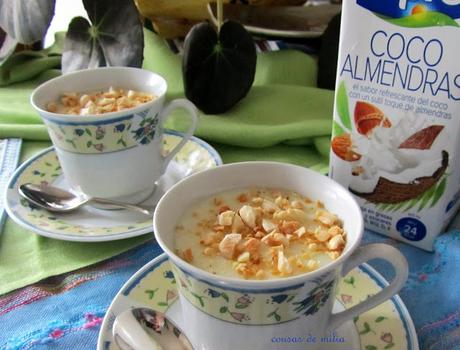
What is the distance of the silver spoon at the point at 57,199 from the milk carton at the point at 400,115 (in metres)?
0.27

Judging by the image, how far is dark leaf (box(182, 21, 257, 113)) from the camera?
0.82 m

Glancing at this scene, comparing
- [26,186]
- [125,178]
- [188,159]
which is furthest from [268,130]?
[26,186]

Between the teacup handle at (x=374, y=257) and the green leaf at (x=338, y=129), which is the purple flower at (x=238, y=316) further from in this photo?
the green leaf at (x=338, y=129)

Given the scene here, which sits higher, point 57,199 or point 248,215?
point 248,215

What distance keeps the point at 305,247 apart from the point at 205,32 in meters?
0.48

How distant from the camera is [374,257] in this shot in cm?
41

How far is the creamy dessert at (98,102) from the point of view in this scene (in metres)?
0.66

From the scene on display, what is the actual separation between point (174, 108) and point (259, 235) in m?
0.30

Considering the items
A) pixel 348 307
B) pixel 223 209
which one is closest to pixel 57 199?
pixel 223 209

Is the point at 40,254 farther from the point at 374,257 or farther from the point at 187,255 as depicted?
the point at 374,257

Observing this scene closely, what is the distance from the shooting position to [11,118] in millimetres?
868

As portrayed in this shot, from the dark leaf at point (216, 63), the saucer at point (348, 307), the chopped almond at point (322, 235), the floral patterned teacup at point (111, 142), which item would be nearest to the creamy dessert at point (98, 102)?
the floral patterned teacup at point (111, 142)

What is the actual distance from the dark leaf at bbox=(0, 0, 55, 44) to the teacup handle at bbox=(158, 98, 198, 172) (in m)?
0.30

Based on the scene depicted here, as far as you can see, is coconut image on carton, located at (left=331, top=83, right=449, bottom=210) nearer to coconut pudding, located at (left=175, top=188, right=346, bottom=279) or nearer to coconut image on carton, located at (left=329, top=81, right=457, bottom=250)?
coconut image on carton, located at (left=329, top=81, right=457, bottom=250)
